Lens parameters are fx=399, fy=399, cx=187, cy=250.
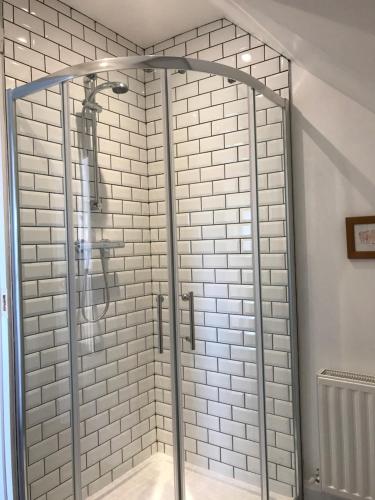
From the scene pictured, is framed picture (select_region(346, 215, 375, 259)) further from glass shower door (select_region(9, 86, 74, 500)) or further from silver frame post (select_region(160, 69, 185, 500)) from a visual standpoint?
glass shower door (select_region(9, 86, 74, 500))

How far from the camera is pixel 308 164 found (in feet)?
6.74

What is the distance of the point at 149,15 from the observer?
222 cm

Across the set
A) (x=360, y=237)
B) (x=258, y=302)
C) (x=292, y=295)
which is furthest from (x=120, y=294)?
(x=360, y=237)

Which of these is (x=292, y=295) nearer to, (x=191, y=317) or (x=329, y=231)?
(x=329, y=231)

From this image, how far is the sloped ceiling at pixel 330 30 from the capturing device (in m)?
1.26

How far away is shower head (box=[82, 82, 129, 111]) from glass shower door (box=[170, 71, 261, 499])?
11.5 inches

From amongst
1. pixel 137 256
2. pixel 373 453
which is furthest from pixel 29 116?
pixel 373 453

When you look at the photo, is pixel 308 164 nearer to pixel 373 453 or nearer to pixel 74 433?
pixel 373 453

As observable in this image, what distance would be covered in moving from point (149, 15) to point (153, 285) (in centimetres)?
152

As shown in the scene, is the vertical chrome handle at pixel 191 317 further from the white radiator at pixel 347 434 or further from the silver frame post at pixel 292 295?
the white radiator at pixel 347 434

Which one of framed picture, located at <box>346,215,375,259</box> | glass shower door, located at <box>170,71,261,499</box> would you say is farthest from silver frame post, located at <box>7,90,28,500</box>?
framed picture, located at <box>346,215,375,259</box>

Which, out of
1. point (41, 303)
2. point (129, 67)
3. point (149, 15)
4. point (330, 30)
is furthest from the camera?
point (149, 15)

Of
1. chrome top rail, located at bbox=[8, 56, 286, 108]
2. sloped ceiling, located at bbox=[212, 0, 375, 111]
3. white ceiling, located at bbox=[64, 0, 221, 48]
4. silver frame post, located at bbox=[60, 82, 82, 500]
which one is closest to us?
sloped ceiling, located at bbox=[212, 0, 375, 111]

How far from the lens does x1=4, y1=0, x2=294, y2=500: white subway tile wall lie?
1.84 metres
